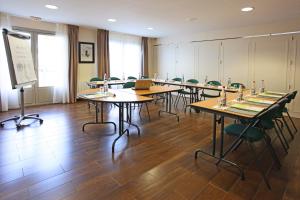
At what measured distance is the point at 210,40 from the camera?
Answer: 6.62m

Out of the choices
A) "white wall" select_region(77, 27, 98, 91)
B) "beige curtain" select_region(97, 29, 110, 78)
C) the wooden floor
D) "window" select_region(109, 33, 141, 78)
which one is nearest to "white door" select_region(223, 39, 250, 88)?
the wooden floor

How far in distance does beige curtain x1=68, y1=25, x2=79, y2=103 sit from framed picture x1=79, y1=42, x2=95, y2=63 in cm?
28

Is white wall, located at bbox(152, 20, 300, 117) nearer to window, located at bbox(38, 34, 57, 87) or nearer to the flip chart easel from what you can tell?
window, located at bbox(38, 34, 57, 87)

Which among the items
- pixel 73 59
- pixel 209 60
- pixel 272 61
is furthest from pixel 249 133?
pixel 73 59

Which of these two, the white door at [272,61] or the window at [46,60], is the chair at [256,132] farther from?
the window at [46,60]

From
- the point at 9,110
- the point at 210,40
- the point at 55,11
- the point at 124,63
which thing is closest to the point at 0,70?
the point at 9,110

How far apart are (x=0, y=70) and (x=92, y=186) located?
4.53m

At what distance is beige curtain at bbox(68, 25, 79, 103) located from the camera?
6.08m

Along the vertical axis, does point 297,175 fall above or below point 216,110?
below

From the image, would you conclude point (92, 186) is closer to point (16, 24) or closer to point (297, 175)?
point (297, 175)

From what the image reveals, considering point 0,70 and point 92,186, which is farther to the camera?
point 0,70

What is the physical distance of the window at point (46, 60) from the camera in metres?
5.86

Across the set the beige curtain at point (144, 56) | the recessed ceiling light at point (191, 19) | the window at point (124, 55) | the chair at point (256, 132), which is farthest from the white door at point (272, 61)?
the window at point (124, 55)

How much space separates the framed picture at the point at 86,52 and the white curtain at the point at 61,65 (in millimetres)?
545
